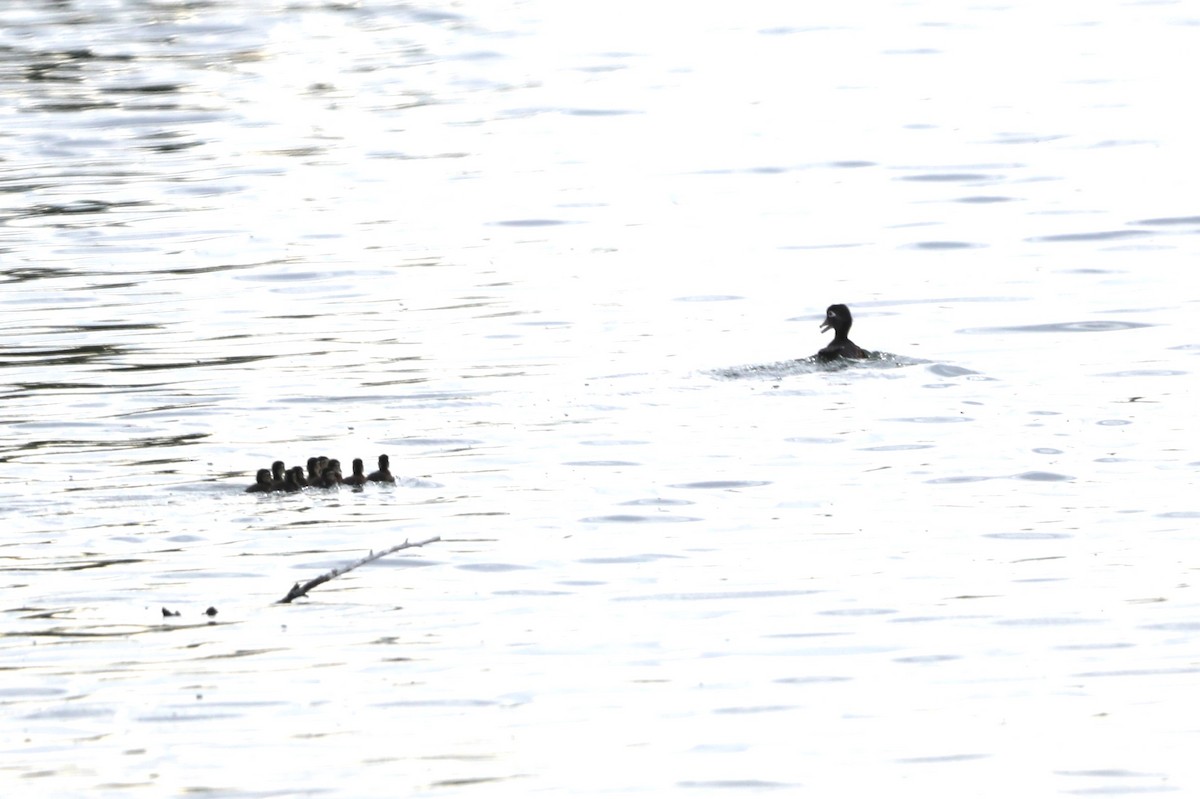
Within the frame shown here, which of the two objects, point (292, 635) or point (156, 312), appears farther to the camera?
point (156, 312)

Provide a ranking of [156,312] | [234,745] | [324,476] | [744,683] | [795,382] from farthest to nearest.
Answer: [156,312]
[795,382]
[324,476]
[744,683]
[234,745]

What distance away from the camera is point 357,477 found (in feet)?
42.7

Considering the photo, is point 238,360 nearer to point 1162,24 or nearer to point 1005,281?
point 1005,281

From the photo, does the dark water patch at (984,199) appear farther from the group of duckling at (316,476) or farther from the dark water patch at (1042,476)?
the group of duckling at (316,476)

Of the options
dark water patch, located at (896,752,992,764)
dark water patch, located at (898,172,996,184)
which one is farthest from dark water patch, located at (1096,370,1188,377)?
dark water patch, located at (898,172,996,184)

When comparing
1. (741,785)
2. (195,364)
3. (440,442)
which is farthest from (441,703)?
(195,364)

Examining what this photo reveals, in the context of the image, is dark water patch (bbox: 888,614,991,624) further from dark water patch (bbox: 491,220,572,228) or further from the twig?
dark water patch (bbox: 491,220,572,228)

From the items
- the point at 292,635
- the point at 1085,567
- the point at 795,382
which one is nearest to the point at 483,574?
the point at 292,635

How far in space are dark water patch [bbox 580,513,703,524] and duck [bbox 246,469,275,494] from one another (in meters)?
1.86

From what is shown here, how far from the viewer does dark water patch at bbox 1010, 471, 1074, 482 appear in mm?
13562

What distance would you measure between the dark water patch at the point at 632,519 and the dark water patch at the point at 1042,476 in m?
2.21

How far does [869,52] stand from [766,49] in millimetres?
2071

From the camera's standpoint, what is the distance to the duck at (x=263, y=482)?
12.9 meters

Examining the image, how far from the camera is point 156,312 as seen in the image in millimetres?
19688
